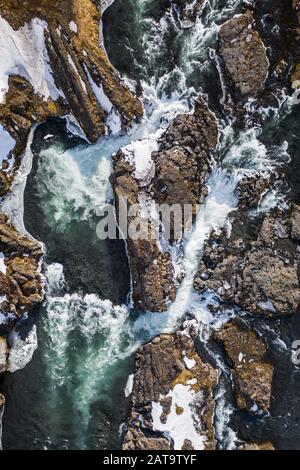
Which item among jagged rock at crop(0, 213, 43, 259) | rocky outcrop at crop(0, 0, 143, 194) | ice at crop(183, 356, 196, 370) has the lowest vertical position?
ice at crop(183, 356, 196, 370)

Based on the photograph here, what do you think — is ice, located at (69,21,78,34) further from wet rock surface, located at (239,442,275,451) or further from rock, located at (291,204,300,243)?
wet rock surface, located at (239,442,275,451)

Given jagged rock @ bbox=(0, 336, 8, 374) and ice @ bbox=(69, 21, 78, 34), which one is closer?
ice @ bbox=(69, 21, 78, 34)

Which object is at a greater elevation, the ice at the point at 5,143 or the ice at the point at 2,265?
the ice at the point at 5,143

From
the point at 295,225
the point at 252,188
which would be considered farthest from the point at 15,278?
the point at 295,225

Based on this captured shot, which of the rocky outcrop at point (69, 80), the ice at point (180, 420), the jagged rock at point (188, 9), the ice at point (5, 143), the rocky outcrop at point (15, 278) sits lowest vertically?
the ice at point (180, 420)

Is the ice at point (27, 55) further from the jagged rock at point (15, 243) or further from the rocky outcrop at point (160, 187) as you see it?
the jagged rock at point (15, 243)

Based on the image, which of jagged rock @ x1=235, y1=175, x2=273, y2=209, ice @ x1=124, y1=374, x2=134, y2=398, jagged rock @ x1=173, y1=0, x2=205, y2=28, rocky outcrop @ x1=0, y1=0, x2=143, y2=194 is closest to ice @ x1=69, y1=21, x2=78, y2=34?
rocky outcrop @ x1=0, y1=0, x2=143, y2=194

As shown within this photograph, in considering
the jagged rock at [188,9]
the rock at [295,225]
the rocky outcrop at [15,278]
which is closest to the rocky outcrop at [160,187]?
the jagged rock at [188,9]
